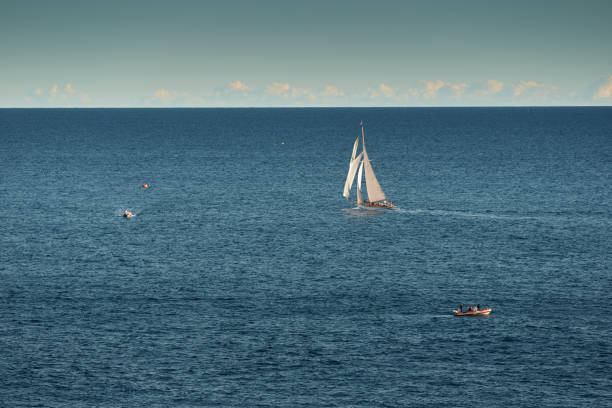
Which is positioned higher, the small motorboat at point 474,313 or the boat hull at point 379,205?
the boat hull at point 379,205

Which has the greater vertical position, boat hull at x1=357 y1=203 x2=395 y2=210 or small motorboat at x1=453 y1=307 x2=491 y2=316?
boat hull at x1=357 y1=203 x2=395 y2=210

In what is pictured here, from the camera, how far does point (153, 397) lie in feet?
240

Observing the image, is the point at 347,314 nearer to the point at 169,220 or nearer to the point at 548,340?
the point at 548,340

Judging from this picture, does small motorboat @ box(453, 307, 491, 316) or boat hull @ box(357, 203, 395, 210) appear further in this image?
boat hull @ box(357, 203, 395, 210)

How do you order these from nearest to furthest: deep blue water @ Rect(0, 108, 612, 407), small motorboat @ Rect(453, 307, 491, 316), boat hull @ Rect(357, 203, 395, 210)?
deep blue water @ Rect(0, 108, 612, 407), small motorboat @ Rect(453, 307, 491, 316), boat hull @ Rect(357, 203, 395, 210)

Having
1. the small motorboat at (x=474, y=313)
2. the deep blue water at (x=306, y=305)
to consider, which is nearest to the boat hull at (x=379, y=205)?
the deep blue water at (x=306, y=305)

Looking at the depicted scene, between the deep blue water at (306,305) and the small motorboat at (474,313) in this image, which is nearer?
the deep blue water at (306,305)

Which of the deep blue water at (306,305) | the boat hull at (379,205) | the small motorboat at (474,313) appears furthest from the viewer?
the boat hull at (379,205)

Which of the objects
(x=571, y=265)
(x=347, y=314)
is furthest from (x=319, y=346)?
(x=571, y=265)

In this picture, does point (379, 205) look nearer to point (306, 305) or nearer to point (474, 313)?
point (306, 305)

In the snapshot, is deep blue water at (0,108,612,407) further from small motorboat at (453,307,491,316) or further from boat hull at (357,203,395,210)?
boat hull at (357,203,395,210)

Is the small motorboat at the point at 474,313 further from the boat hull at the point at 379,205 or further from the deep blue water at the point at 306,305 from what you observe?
the boat hull at the point at 379,205

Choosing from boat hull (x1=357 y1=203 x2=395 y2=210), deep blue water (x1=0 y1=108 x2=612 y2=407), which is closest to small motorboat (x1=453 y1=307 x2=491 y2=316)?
deep blue water (x1=0 y1=108 x2=612 y2=407)

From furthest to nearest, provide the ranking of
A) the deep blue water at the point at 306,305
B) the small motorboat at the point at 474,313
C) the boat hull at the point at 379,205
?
the boat hull at the point at 379,205, the small motorboat at the point at 474,313, the deep blue water at the point at 306,305
